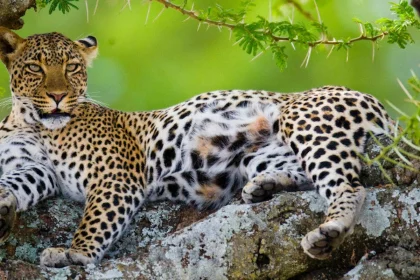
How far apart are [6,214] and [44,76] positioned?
2.38 m

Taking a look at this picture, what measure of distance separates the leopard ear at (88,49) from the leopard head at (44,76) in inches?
6.9

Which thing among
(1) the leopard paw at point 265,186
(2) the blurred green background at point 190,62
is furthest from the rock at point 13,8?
(2) the blurred green background at point 190,62

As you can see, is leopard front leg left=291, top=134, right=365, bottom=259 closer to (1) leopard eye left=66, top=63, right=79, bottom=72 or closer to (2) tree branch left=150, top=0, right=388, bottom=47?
(2) tree branch left=150, top=0, right=388, bottom=47

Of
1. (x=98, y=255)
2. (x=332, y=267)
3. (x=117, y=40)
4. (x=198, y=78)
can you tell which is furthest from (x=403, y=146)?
(x=117, y=40)

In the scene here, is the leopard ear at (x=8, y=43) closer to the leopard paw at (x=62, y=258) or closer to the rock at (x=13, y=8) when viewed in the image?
the rock at (x=13, y=8)

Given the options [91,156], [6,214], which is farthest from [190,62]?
[6,214]

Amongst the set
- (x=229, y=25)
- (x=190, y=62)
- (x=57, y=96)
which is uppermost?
(x=229, y=25)

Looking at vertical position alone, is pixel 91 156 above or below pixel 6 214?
below

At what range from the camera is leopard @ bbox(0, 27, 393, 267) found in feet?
26.6

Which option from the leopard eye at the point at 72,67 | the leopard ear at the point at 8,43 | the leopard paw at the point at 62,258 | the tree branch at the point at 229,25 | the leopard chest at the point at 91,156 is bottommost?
the leopard paw at the point at 62,258

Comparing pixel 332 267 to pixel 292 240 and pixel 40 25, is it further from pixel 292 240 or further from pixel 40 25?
pixel 40 25

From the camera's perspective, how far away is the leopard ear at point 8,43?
9.37 metres

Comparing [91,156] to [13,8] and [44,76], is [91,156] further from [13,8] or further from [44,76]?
[13,8]

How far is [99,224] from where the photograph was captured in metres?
8.27
